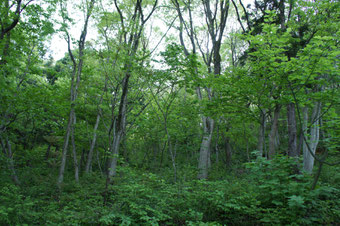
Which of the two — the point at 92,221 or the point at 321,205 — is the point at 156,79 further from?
the point at 321,205

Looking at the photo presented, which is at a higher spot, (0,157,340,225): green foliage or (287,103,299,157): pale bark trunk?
(287,103,299,157): pale bark trunk

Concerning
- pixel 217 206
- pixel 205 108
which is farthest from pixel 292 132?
pixel 217 206

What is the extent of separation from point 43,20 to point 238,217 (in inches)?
352

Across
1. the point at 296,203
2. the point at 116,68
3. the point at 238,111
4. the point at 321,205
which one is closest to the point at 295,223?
the point at 296,203

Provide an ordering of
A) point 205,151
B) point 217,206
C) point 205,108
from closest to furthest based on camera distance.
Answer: point 217,206
point 205,108
point 205,151

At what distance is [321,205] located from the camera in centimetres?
361

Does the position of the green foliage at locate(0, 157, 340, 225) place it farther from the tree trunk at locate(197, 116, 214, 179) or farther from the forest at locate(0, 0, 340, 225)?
the tree trunk at locate(197, 116, 214, 179)

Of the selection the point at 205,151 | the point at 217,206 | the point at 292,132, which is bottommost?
the point at 217,206

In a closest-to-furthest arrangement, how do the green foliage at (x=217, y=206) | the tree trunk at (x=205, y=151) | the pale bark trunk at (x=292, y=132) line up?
the green foliage at (x=217, y=206)
the pale bark trunk at (x=292, y=132)
the tree trunk at (x=205, y=151)

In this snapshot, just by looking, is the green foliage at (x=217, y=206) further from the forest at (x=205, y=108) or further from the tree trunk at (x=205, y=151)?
the tree trunk at (x=205, y=151)

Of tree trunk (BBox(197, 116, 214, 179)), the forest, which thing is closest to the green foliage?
the forest

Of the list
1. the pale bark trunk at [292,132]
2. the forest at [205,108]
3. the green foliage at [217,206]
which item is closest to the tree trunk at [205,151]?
the forest at [205,108]

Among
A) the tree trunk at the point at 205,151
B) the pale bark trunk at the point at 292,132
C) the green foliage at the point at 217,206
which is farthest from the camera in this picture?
the tree trunk at the point at 205,151

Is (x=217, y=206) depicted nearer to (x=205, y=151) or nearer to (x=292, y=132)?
(x=292, y=132)
